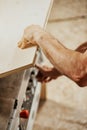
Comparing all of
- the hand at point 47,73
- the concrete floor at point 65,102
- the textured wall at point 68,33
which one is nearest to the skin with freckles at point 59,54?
the hand at point 47,73

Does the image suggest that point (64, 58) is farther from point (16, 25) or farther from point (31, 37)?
point (16, 25)

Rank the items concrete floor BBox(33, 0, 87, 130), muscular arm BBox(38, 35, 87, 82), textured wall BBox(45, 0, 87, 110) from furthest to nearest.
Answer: textured wall BBox(45, 0, 87, 110)
concrete floor BBox(33, 0, 87, 130)
muscular arm BBox(38, 35, 87, 82)

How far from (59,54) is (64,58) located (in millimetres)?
23

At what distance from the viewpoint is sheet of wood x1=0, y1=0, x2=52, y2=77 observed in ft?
2.55

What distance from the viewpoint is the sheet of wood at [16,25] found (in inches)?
30.6

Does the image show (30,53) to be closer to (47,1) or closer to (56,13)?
(47,1)

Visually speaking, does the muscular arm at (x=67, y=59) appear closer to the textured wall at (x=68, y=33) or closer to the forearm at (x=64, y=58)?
the forearm at (x=64, y=58)

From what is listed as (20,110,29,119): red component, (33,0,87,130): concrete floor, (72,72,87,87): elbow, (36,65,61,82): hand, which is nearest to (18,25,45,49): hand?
(72,72,87,87): elbow

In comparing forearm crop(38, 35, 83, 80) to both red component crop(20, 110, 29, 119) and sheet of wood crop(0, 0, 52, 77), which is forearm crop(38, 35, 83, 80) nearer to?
sheet of wood crop(0, 0, 52, 77)

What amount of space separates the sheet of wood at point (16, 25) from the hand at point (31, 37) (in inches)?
0.7

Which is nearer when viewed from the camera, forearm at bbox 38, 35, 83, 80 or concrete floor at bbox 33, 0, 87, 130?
forearm at bbox 38, 35, 83, 80

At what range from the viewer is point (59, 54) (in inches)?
29.7

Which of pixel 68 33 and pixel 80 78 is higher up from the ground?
pixel 80 78

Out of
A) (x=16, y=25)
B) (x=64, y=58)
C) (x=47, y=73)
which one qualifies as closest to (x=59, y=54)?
(x=64, y=58)
